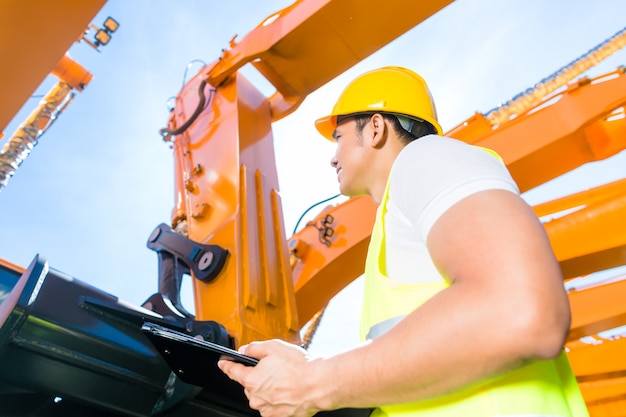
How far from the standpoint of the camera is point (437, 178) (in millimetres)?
1090

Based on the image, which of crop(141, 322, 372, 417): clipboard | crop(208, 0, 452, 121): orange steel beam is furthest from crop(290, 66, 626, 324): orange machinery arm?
crop(141, 322, 372, 417): clipboard

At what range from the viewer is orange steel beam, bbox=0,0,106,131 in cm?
238

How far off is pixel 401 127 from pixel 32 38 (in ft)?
5.83

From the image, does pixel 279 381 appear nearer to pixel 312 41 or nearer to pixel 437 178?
pixel 437 178

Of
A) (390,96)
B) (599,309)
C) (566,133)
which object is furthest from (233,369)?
(599,309)

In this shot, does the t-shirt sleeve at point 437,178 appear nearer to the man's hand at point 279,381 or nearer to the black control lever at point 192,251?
the man's hand at point 279,381

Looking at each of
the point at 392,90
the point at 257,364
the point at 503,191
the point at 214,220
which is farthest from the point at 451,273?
the point at 214,220

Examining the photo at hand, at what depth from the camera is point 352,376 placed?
1.00 meters

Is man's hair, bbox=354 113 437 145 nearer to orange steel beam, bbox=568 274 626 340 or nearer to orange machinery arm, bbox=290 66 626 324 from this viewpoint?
orange machinery arm, bbox=290 66 626 324

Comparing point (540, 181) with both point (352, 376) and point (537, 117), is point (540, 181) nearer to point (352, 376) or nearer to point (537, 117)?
point (537, 117)

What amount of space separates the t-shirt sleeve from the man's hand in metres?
0.36

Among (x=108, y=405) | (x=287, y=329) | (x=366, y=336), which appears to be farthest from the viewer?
(x=287, y=329)

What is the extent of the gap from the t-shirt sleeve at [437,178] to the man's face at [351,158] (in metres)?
0.43

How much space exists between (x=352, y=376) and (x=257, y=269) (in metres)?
1.93
